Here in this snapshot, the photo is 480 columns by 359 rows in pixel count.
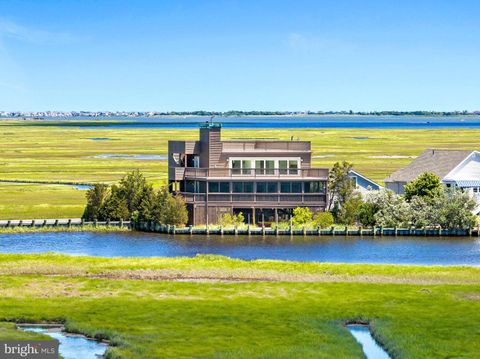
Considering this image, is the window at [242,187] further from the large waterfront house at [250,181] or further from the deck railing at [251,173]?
the deck railing at [251,173]

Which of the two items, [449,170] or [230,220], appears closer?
[230,220]

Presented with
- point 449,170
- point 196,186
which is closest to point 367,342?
point 196,186

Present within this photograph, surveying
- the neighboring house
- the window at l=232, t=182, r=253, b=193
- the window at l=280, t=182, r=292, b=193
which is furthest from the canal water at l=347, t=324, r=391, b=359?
the neighboring house

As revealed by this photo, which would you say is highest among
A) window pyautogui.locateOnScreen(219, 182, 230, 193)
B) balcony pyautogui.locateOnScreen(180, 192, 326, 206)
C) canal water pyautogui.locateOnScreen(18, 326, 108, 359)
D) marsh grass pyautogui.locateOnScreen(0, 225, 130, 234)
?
window pyautogui.locateOnScreen(219, 182, 230, 193)

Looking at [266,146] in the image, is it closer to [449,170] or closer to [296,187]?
[296,187]

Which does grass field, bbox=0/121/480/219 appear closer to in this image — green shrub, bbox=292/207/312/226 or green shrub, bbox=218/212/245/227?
green shrub, bbox=218/212/245/227

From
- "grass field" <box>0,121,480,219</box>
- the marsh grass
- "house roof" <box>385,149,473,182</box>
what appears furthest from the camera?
"grass field" <box>0,121,480,219</box>

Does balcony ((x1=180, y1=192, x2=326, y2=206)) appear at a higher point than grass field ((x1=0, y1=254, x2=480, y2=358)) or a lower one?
higher

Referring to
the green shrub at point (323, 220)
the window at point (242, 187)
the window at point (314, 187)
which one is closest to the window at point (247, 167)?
the window at point (242, 187)
